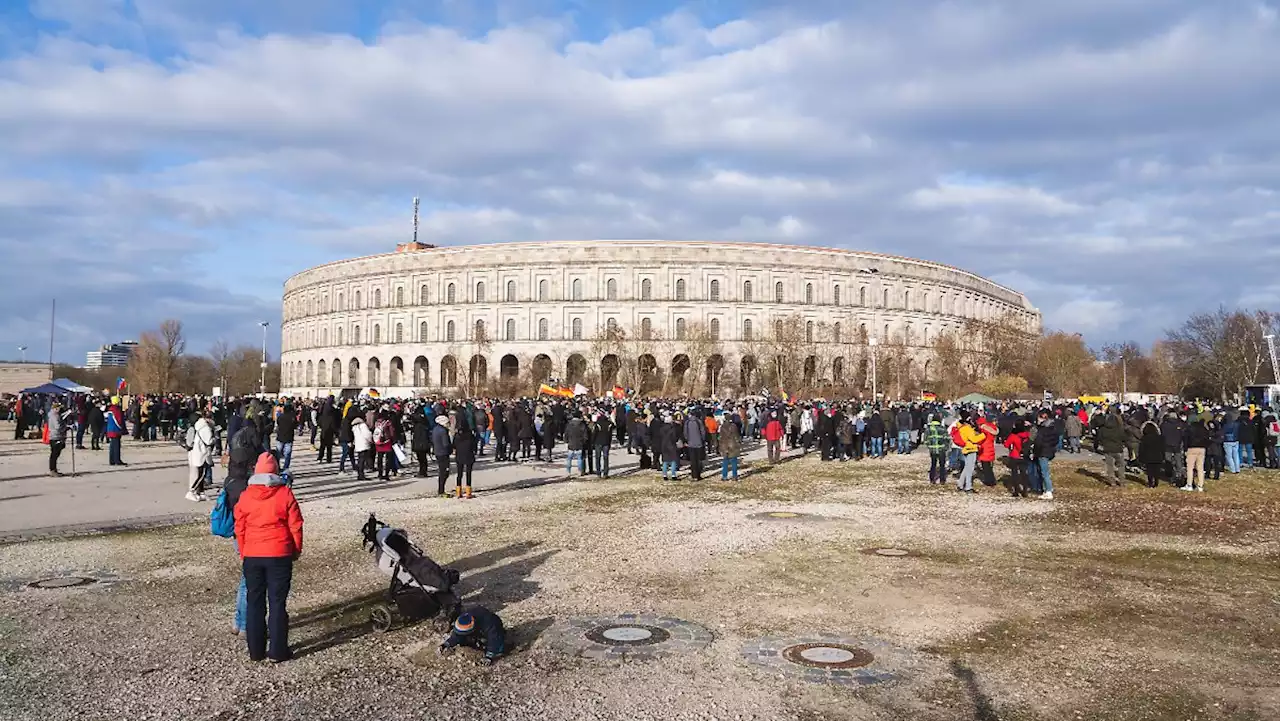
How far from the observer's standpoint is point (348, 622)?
8.17 metres

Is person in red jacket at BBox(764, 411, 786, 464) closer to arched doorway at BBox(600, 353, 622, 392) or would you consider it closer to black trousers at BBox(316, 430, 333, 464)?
black trousers at BBox(316, 430, 333, 464)

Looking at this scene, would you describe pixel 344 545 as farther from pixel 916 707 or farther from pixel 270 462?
pixel 916 707

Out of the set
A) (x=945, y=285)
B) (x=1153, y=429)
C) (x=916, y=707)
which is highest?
(x=945, y=285)

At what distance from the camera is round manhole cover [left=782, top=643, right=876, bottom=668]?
23.0ft

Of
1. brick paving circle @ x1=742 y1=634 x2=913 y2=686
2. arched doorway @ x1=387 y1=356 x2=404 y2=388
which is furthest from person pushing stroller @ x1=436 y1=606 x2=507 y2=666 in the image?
arched doorway @ x1=387 y1=356 x2=404 y2=388

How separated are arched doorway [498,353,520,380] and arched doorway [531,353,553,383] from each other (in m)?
2.27

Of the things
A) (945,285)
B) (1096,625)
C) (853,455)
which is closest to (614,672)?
(1096,625)

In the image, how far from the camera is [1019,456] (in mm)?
17547

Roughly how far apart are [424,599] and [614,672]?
211 cm

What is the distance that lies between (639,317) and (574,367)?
8578mm

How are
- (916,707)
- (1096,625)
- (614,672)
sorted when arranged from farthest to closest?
(1096,625) → (614,672) → (916,707)

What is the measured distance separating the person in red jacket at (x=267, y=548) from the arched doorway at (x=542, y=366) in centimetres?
7998

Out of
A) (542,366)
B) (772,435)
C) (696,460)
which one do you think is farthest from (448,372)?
(696,460)

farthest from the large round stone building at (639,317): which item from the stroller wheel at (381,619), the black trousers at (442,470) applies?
the stroller wheel at (381,619)
